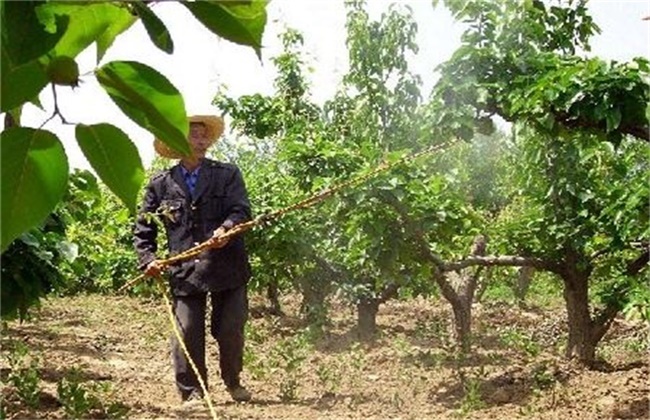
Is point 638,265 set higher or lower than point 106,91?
higher

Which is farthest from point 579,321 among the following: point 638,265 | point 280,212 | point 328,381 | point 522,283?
point 522,283

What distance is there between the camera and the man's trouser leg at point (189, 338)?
160 inches

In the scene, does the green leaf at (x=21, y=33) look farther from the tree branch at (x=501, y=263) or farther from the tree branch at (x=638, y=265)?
the tree branch at (x=501, y=263)

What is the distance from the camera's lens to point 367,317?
830cm

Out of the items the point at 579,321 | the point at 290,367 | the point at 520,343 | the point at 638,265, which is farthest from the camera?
the point at 520,343

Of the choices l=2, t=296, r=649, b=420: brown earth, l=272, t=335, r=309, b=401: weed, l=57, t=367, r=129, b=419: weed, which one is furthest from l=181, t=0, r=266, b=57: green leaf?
l=272, t=335, r=309, b=401: weed

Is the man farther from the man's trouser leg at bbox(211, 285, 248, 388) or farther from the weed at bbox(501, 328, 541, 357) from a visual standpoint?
the weed at bbox(501, 328, 541, 357)

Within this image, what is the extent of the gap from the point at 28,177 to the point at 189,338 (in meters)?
3.79

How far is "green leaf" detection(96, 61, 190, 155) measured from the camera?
15.1 inches

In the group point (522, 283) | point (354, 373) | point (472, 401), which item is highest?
point (522, 283)

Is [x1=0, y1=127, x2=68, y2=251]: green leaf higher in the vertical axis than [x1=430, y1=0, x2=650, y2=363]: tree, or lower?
lower

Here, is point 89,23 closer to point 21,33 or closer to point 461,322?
point 21,33

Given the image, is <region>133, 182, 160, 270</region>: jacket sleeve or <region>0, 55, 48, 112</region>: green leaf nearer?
<region>0, 55, 48, 112</region>: green leaf

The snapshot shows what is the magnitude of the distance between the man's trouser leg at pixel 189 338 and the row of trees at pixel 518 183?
1.70 ft
